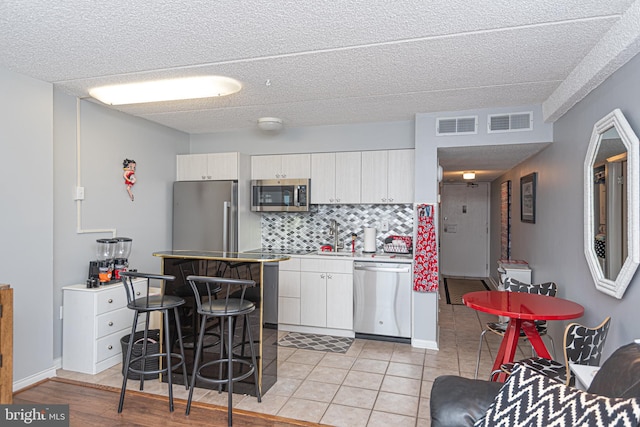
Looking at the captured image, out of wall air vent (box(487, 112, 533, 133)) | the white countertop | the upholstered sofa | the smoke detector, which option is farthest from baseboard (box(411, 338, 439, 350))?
the smoke detector

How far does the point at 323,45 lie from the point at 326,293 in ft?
9.21

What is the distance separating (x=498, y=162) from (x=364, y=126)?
77.3 inches

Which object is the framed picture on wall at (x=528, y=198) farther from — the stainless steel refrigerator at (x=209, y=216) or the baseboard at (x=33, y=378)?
the baseboard at (x=33, y=378)

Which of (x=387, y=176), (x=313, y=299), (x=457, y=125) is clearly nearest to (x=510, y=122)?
(x=457, y=125)

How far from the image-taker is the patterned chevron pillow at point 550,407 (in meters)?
1.14

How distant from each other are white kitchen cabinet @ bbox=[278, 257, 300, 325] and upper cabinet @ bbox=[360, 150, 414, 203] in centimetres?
116

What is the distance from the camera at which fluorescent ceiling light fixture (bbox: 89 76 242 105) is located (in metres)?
3.16

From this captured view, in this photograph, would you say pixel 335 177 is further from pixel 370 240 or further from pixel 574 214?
pixel 574 214

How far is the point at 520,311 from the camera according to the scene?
96.3 inches

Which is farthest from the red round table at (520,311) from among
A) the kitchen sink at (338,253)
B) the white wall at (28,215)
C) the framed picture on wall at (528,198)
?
the white wall at (28,215)

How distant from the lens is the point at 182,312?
3184mm

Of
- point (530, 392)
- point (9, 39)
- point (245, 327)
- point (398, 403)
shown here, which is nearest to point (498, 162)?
point (398, 403)

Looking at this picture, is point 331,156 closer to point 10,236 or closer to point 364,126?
point 364,126

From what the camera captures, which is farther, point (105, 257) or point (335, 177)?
point (335, 177)
